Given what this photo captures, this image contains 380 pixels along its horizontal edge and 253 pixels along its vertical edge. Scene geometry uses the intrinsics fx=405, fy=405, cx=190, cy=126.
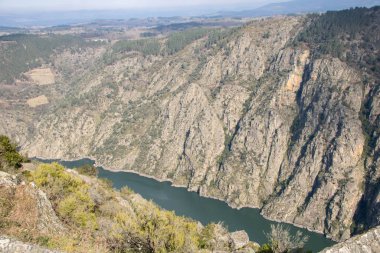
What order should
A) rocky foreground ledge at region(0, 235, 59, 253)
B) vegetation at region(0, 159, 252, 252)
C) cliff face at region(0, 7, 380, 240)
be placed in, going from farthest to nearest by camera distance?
cliff face at region(0, 7, 380, 240), vegetation at region(0, 159, 252, 252), rocky foreground ledge at region(0, 235, 59, 253)

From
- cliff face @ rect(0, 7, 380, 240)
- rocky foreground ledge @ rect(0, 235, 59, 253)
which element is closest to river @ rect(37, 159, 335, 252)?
cliff face @ rect(0, 7, 380, 240)

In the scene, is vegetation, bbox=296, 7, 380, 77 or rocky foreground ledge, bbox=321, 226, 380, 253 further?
vegetation, bbox=296, 7, 380, 77

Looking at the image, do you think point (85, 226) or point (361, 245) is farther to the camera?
point (85, 226)

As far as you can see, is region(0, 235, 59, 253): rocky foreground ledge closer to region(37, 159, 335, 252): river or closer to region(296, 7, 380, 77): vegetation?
region(37, 159, 335, 252): river

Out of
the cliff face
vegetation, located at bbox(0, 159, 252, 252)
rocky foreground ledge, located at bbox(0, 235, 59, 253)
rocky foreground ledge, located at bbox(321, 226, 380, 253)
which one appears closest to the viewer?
rocky foreground ledge, located at bbox(0, 235, 59, 253)

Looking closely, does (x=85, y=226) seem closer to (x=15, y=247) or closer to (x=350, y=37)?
(x=15, y=247)

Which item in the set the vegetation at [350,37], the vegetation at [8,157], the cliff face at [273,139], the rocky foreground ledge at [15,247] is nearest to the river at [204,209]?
the cliff face at [273,139]

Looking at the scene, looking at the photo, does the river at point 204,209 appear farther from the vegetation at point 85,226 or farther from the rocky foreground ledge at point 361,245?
the rocky foreground ledge at point 361,245

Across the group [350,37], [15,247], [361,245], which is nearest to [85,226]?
[15,247]

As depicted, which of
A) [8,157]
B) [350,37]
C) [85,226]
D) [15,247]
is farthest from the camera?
[350,37]

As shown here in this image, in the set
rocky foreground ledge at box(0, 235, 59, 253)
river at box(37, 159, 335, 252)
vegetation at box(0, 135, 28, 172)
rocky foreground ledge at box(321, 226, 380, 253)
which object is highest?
rocky foreground ledge at box(0, 235, 59, 253)
